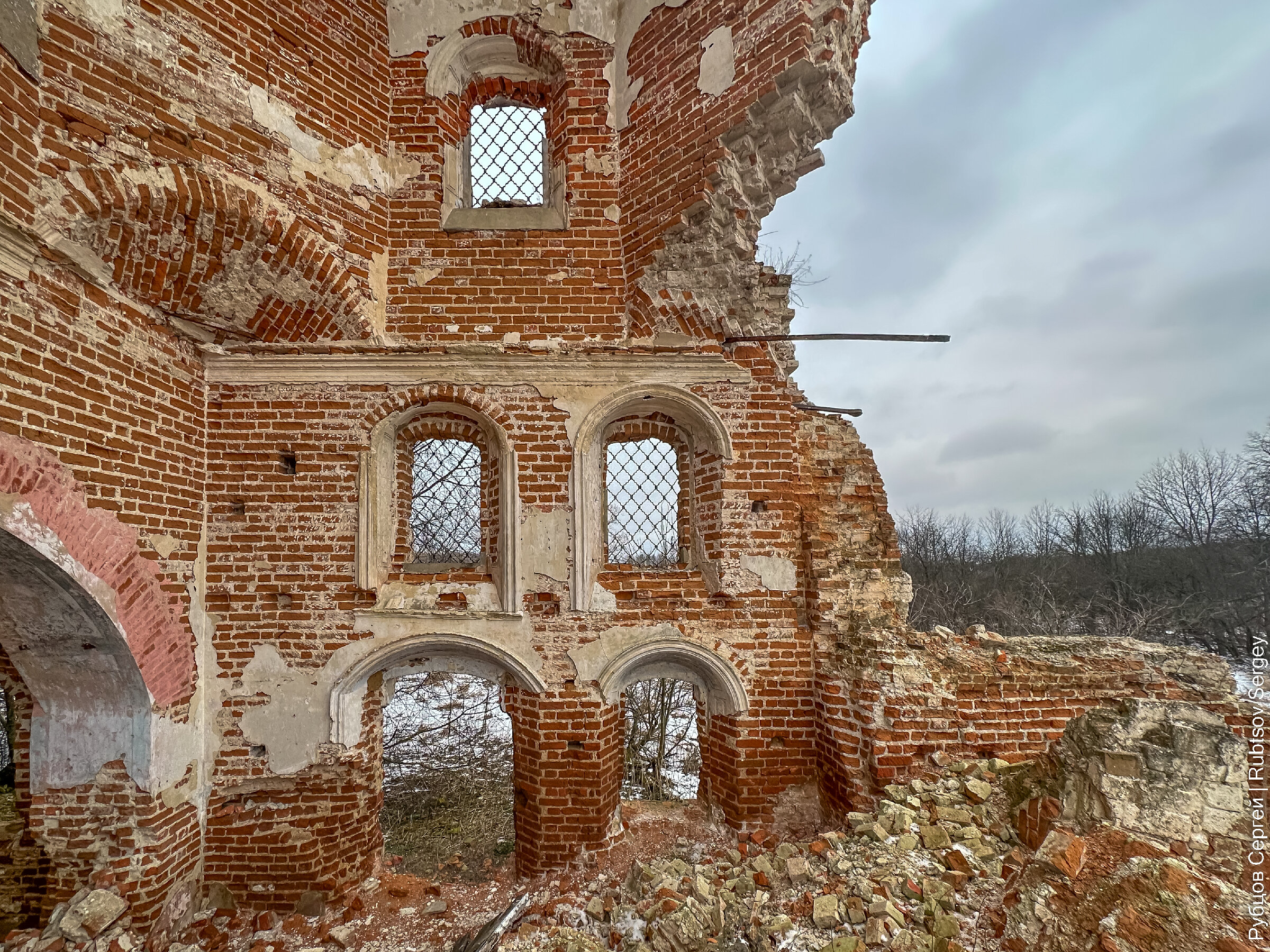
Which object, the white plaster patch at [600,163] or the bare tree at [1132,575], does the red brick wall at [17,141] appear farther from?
the bare tree at [1132,575]

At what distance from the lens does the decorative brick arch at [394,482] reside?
4824 mm

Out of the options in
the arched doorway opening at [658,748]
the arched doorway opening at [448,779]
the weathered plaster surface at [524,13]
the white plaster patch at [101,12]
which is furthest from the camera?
the arched doorway opening at [658,748]

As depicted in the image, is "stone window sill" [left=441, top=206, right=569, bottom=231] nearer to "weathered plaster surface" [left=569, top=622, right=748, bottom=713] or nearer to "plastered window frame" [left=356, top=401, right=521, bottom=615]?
"plastered window frame" [left=356, top=401, right=521, bottom=615]

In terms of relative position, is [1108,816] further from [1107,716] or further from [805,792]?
[805,792]

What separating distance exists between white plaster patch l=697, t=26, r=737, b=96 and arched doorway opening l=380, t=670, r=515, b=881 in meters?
5.38

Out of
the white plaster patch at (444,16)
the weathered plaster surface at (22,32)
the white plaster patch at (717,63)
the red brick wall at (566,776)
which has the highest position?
the white plaster patch at (444,16)

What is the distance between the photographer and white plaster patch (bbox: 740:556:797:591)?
196 inches

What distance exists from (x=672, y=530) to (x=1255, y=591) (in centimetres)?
2000

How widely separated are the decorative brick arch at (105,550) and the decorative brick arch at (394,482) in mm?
1295

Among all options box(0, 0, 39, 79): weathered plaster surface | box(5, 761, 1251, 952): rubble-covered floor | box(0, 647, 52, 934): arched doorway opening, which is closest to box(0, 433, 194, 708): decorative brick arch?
box(0, 647, 52, 934): arched doorway opening

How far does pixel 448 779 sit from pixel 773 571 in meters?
6.65

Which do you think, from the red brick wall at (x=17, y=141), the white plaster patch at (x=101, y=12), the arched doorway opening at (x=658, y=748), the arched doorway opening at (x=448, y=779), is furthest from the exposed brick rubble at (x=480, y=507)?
the arched doorway opening at (x=658, y=748)

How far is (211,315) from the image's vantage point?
15.0 feet

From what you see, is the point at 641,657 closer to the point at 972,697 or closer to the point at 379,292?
the point at 972,697
